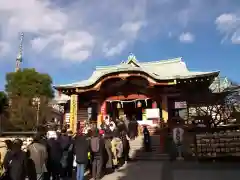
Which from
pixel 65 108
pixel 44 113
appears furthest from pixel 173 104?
pixel 44 113

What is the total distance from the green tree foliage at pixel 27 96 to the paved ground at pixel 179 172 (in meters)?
23.1

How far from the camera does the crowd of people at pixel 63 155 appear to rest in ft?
19.3

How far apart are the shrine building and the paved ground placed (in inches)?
337

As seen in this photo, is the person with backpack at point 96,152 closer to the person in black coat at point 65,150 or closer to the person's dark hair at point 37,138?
the person in black coat at point 65,150

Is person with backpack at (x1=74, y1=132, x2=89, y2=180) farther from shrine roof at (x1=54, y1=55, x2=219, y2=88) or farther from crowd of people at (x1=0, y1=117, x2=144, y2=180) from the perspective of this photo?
shrine roof at (x1=54, y1=55, x2=219, y2=88)

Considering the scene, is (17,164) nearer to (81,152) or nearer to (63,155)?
(81,152)

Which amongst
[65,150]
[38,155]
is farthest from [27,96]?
[38,155]

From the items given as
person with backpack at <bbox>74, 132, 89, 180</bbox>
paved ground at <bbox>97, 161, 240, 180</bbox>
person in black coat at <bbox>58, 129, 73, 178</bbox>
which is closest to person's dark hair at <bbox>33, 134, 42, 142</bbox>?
person in black coat at <bbox>58, 129, 73, 178</bbox>

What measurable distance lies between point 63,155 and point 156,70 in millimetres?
20779

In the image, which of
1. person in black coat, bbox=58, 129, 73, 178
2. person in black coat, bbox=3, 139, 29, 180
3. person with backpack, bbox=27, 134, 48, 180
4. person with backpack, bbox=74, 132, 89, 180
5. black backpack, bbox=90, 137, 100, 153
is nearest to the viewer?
person in black coat, bbox=3, 139, 29, 180

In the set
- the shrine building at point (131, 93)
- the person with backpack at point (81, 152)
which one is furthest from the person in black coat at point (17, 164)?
the shrine building at point (131, 93)

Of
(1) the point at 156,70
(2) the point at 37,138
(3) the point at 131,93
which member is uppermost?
(1) the point at 156,70

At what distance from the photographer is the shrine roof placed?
22.4m

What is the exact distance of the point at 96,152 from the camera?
9.62m
